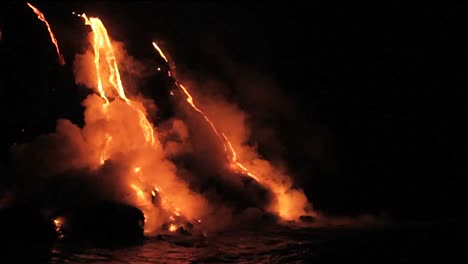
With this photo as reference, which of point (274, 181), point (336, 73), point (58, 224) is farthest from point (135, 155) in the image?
point (336, 73)

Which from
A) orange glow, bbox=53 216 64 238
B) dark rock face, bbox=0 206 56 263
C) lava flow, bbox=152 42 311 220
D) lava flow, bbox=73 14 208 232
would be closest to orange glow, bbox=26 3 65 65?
lava flow, bbox=73 14 208 232

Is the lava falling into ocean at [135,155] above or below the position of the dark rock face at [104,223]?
above

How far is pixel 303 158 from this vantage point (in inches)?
587

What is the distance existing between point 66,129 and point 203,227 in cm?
352

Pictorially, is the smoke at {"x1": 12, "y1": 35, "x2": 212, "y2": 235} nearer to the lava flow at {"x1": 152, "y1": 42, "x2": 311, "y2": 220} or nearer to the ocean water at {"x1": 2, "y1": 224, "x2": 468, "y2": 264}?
the ocean water at {"x1": 2, "y1": 224, "x2": 468, "y2": 264}

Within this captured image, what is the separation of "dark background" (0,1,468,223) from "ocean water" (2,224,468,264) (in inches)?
141

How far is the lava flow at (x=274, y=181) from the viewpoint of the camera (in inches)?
502

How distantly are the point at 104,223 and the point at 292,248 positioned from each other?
3.39 metres

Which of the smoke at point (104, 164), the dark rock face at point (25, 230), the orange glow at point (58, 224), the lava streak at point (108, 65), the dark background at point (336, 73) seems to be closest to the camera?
the dark rock face at point (25, 230)

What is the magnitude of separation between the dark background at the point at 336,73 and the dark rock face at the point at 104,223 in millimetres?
5477

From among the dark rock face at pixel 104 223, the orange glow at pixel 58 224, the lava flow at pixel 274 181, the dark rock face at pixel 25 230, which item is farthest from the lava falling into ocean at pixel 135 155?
Result: the dark rock face at pixel 25 230

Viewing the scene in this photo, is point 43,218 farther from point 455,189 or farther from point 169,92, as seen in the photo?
point 455,189

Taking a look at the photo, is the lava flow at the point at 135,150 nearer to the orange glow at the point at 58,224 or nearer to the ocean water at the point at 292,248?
the ocean water at the point at 292,248

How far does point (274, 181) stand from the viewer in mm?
13070
